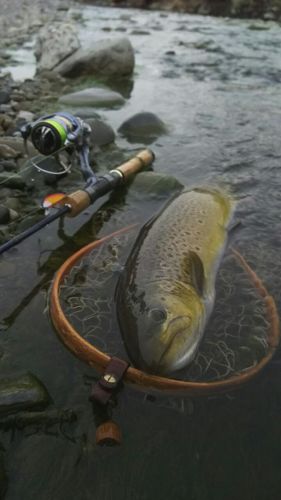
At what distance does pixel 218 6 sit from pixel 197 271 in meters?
41.0

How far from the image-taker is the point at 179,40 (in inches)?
817

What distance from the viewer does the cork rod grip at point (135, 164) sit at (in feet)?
20.3

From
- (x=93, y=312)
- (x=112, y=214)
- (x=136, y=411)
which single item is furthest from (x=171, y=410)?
(x=112, y=214)

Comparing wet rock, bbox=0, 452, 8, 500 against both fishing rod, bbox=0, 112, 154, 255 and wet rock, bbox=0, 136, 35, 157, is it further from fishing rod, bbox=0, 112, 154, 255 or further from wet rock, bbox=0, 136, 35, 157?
wet rock, bbox=0, 136, 35, 157

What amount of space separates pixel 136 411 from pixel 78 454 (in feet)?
1.59

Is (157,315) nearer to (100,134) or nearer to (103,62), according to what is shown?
(100,134)

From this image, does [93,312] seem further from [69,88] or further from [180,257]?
[69,88]

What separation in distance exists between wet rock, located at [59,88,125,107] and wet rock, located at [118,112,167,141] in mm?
1945

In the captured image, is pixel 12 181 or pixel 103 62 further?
pixel 103 62

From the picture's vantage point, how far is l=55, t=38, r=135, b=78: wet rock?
13148 millimetres

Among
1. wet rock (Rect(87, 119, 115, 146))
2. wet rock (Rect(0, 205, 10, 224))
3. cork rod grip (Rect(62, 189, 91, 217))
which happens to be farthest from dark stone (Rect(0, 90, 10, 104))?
cork rod grip (Rect(62, 189, 91, 217))

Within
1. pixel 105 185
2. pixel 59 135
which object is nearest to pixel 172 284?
pixel 105 185

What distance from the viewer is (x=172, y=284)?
368 centimetres

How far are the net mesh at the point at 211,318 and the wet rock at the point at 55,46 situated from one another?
10417mm
